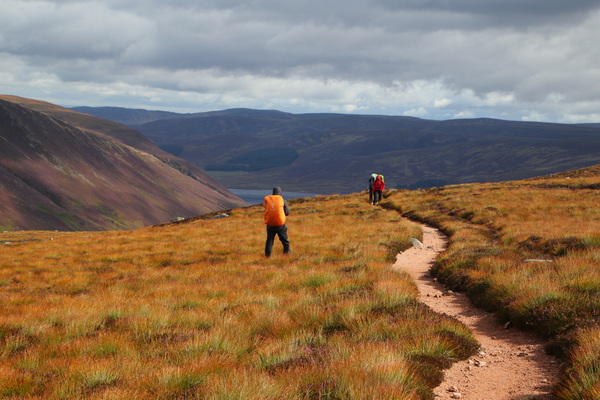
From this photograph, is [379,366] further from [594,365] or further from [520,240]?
[520,240]

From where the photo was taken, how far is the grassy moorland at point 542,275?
548 cm

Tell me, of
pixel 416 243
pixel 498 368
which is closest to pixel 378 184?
pixel 416 243

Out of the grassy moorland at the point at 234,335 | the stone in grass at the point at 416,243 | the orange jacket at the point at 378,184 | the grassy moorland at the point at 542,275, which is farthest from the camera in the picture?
the orange jacket at the point at 378,184

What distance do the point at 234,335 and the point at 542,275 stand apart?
22.4ft

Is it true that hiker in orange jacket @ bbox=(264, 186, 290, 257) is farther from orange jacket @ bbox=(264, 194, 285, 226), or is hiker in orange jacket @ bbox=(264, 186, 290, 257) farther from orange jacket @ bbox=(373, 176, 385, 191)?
orange jacket @ bbox=(373, 176, 385, 191)

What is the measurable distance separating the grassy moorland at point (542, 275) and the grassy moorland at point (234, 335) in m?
1.48

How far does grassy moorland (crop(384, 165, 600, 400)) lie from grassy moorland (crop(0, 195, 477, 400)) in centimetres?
148

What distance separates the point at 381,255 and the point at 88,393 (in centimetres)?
1195

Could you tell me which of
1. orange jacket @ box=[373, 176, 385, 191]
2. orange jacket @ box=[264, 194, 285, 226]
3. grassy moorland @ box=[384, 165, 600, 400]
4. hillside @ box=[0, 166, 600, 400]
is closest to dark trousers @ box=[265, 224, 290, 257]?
orange jacket @ box=[264, 194, 285, 226]

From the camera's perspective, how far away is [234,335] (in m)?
6.88

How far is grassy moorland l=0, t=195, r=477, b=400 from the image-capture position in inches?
182

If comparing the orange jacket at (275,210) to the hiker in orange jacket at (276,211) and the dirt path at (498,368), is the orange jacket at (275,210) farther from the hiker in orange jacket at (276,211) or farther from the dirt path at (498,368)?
the dirt path at (498,368)

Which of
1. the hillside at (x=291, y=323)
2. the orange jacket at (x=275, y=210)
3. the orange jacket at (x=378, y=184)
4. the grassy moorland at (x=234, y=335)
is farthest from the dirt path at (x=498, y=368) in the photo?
the orange jacket at (x=378, y=184)

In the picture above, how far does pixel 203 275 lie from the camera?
14211 millimetres
